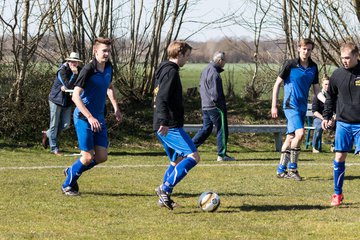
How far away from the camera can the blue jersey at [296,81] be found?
1188 cm

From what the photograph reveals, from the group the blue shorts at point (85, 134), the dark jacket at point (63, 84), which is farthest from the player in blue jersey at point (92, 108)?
the dark jacket at point (63, 84)

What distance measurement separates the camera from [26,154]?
16.2 metres

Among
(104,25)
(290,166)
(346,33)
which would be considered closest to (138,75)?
(104,25)

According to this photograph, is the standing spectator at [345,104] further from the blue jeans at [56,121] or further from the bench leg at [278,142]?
the bench leg at [278,142]

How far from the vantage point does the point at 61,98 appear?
1591cm

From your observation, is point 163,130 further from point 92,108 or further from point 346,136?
point 346,136

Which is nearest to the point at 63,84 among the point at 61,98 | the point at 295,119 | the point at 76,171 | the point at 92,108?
the point at 61,98

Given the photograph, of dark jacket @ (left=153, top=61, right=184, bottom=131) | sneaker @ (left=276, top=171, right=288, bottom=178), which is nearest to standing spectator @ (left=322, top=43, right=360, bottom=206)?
dark jacket @ (left=153, top=61, right=184, bottom=131)

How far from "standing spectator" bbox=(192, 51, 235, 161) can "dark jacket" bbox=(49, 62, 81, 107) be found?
2.48 meters

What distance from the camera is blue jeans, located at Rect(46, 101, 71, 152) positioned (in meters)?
16.0

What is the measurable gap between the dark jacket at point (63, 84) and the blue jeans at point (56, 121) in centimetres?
14

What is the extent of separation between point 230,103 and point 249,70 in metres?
2.36

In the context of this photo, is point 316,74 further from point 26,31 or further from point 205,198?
point 26,31

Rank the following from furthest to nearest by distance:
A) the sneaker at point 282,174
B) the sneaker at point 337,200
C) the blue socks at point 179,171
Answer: the sneaker at point 282,174 → the sneaker at point 337,200 → the blue socks at point 179,171
